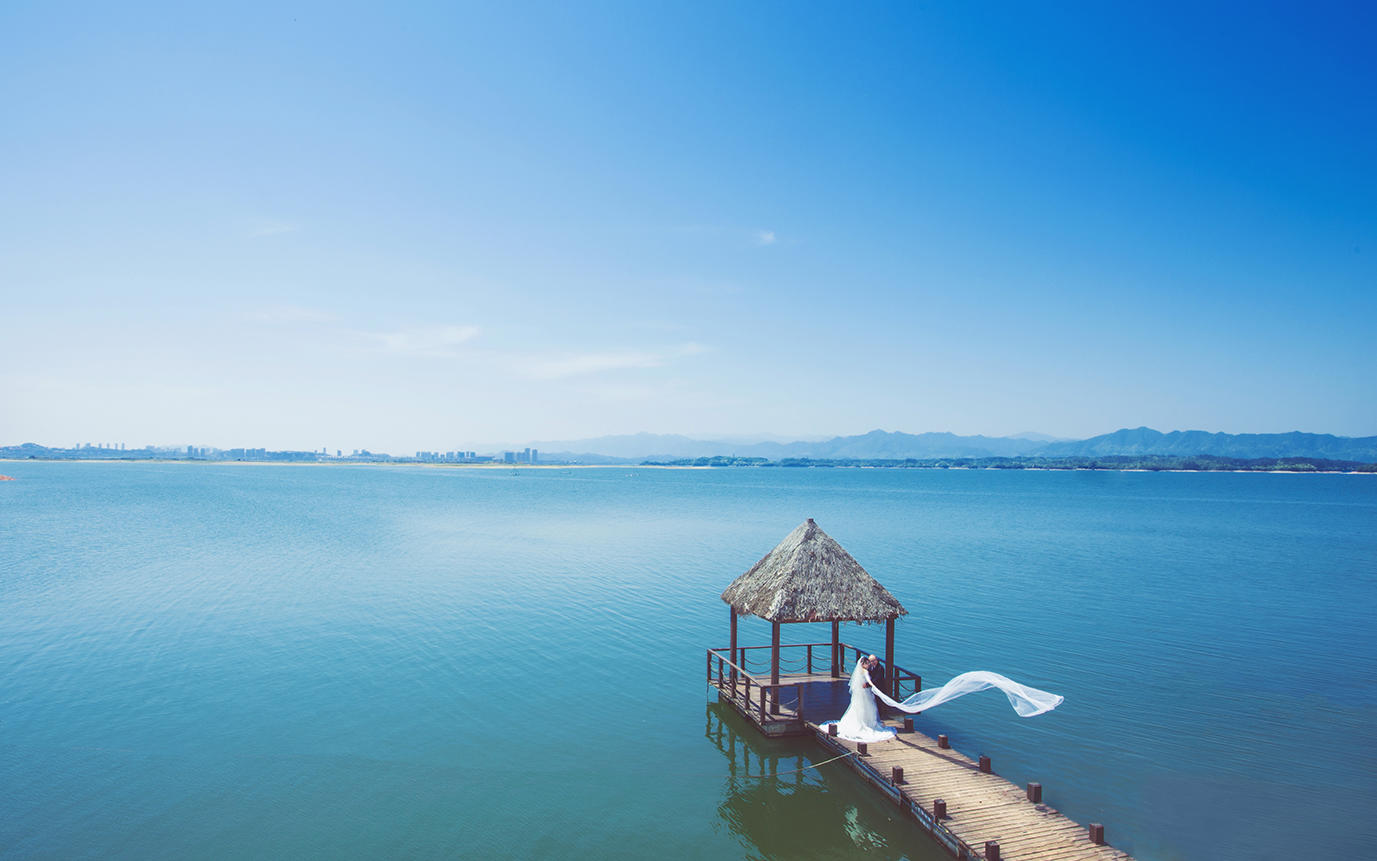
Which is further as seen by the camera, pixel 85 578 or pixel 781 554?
pixel 85 578

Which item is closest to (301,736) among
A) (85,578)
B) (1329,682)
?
(85,578)

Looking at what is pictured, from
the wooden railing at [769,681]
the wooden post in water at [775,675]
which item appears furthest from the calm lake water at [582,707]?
the wooden post in water at [775,675]

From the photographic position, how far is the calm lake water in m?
13.6

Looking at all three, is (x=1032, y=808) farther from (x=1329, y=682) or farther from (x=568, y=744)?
(x=1329, y=682)

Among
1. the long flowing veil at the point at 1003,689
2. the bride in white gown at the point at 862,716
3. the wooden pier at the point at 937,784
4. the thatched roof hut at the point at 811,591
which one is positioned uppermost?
the thatched roof hut at the point at 811,591

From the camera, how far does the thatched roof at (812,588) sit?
17219 mm

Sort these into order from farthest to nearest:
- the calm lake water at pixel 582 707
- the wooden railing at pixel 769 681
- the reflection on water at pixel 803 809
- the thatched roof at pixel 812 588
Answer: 1. the wooden railing at pixel 769 681
2. the thatched roof at pixel 812 588
3. the calm lake water at pixel 582 707
4. the reflection on water at pixel 803 809

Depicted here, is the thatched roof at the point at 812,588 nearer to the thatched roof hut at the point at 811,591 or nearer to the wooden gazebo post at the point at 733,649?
the thatched roof hut at the point at 811,591

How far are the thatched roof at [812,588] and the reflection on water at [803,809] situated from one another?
3.08m

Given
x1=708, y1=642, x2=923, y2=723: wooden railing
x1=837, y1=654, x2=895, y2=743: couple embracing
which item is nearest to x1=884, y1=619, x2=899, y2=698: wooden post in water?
x1=708, y1=642, x2=923, y2=723: wooden railing

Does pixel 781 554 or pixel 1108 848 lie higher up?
pixel 781 554

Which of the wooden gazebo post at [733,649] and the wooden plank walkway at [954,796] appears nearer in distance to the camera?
the wooden plank walkway at [954,796]

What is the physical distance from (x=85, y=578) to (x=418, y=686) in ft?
82.0

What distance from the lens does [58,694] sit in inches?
771
